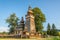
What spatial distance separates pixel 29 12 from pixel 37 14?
4085 millimetres

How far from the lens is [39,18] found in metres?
70.6

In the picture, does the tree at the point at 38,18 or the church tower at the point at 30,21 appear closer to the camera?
the church tower at the point at 30,21

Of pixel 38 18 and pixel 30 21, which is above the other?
pixel 38 18

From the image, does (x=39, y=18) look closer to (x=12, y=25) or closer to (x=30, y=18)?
(x=30, y=18)

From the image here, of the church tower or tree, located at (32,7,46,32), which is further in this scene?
tree, located at (32,7,46,32)

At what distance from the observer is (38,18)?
233 ft

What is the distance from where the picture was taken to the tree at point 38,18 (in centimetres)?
7032

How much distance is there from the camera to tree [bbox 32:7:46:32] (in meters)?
70.3

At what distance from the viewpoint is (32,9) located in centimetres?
7431

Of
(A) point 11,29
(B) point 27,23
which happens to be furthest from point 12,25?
(B) point 27,23

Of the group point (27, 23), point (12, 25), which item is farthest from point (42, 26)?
point (12, 25)

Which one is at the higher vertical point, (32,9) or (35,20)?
(32,9)

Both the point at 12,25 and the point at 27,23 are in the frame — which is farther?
the point at 12,25

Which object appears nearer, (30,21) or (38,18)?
(30,21)
